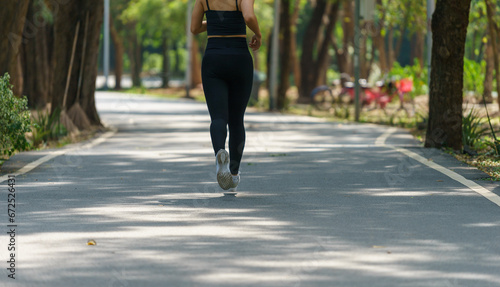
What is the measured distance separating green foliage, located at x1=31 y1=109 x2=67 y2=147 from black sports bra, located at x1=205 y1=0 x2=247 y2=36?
7.08 metres

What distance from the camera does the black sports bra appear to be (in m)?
9.45

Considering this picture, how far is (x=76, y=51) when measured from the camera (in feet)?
64.5

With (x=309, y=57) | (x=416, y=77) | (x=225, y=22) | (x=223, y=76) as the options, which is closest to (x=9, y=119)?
(x=223, y=76)

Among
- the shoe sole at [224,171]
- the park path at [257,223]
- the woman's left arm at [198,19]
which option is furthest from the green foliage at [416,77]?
the shoe sole at [224,171]

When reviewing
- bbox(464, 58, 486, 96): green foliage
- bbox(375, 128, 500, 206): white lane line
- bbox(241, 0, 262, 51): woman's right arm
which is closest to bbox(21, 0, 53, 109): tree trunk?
bbox(375, 128, 500, 206): white lane line

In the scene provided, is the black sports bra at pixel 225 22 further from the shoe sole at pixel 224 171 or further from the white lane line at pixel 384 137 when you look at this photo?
the white lane line at pixel 384 137

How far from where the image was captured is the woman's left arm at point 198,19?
960cm

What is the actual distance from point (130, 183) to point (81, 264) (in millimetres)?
4496

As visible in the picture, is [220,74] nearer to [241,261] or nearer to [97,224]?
[97,224]

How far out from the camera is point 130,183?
1084 centimetres

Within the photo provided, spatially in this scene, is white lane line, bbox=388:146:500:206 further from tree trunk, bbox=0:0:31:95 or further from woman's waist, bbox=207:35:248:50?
tree trunk, bbox=0:0:31:95

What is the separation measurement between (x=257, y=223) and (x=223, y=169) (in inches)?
49.7

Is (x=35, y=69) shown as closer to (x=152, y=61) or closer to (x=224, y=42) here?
(x=224, y=42)

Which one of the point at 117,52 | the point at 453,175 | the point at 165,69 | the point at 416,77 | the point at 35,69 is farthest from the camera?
the point at 117,52
